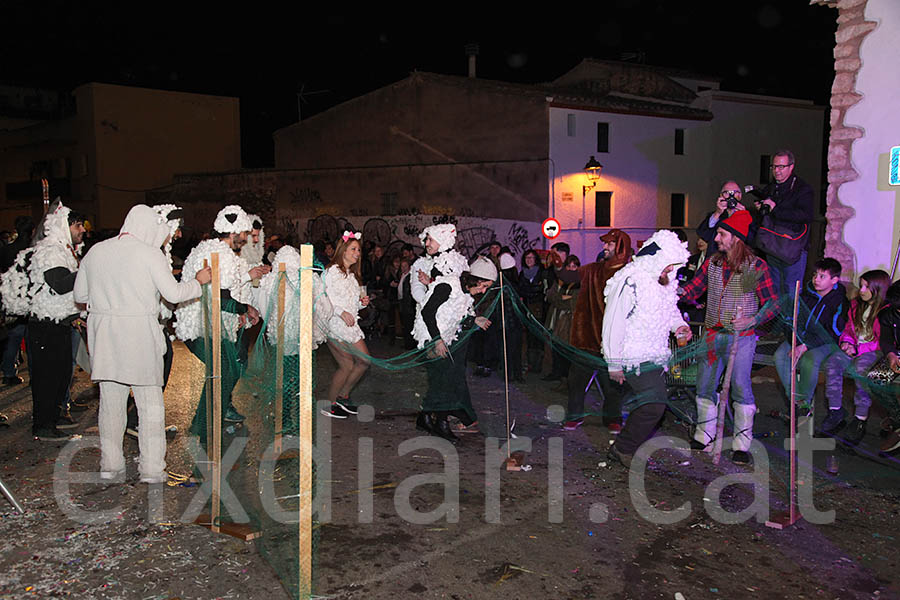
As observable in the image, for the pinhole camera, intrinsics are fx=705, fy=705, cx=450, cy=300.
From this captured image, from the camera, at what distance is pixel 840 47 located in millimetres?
8672

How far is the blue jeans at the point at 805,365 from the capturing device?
265 inches

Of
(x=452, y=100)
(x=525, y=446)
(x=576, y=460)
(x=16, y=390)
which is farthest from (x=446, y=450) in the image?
(x=452, y=100)

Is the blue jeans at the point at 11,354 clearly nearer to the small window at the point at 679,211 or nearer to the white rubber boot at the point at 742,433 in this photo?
the white rubber boot at the point at 742,433

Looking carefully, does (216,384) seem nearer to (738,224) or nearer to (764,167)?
(738,224)

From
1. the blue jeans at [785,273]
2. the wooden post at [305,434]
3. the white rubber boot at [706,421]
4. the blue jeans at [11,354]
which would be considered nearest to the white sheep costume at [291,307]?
the wooden post at [305,434]

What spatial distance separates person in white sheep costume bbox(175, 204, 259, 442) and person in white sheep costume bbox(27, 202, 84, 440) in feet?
3.31

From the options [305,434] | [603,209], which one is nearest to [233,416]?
[305,434]

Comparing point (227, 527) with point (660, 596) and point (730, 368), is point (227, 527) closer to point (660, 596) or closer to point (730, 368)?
point (660, 596)

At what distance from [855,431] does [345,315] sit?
499 centimetres

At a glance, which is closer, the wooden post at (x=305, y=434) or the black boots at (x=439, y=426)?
the wooden post at (x=305, y=434)

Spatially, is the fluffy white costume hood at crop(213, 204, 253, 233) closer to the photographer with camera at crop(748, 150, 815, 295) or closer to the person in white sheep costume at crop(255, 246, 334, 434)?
the person in white sheep costume at crop(255, 246, 334, 434)

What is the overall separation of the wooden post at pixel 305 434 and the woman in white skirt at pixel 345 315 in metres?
3.39

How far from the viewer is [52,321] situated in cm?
637

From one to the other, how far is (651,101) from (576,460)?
28772 millimetres
